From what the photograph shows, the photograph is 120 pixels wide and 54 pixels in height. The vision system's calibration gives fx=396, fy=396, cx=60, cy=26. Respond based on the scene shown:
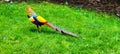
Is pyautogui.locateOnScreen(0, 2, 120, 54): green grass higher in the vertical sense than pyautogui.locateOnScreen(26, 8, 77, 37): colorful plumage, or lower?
lower

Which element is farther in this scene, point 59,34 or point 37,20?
point 59,34

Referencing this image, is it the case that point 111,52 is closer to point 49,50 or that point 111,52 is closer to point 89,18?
point 49,50

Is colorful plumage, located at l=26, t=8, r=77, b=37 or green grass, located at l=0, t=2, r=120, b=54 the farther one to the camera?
colorful plumage, located at l=26, t=8, r=77, b=37

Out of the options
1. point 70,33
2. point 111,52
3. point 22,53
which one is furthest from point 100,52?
point 22,53

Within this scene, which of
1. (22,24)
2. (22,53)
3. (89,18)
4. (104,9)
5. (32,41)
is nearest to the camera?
(22,53)

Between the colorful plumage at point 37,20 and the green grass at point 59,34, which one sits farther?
the colorful plumage at point 37,20

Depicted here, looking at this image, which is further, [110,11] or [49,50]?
[110,11]

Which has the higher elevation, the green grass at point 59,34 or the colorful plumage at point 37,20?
the colorful plumage at point 37,20

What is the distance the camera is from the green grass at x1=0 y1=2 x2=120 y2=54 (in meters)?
9.05

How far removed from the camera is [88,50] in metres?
9.11

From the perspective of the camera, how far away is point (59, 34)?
9906 millimetres

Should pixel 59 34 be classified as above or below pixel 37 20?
below

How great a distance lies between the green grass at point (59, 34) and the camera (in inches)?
356

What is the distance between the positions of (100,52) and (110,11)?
3.30 metres
